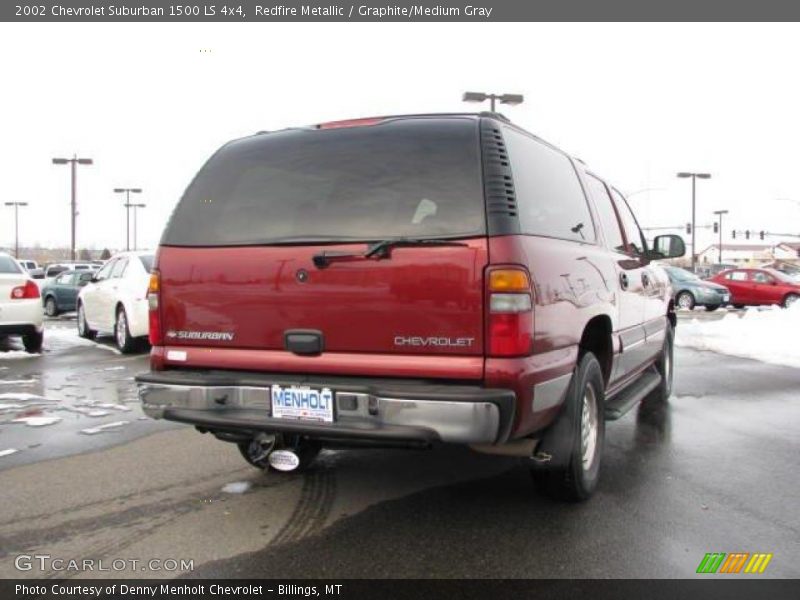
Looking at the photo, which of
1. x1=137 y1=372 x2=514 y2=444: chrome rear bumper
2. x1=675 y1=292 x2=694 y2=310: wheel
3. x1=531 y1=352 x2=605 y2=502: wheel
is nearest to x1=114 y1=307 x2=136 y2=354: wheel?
x1=137 y1=372 x2=514 y2=444: chrome rear bumper

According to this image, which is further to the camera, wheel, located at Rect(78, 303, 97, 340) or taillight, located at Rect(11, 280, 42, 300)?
wheel, located at Rect(78, 303, 97, 340)

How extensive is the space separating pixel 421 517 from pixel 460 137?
6.48 ft

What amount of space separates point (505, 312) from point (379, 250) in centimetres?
64

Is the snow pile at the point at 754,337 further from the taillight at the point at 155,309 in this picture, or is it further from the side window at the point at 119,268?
the side window at the point at 119,268

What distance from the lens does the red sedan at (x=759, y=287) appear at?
880 inches

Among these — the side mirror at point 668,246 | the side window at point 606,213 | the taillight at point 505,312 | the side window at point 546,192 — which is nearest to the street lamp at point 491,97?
the side mirror at point 668,246

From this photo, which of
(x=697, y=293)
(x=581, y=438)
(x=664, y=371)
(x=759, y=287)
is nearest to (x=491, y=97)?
(x=697, y=293)

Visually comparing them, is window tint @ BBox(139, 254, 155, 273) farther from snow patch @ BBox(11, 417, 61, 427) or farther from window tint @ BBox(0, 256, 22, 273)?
snow patch @ BBox(11, 417, 61, 427)

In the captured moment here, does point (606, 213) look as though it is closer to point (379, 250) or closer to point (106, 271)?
point (379, 250)

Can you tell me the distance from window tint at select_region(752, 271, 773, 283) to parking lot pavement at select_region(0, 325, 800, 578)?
1961 cm

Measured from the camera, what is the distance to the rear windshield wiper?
10.3 feet

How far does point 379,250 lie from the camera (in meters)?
3.21

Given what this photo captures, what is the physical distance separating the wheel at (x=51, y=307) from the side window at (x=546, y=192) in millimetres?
17534

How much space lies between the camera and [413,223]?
3.25 m
